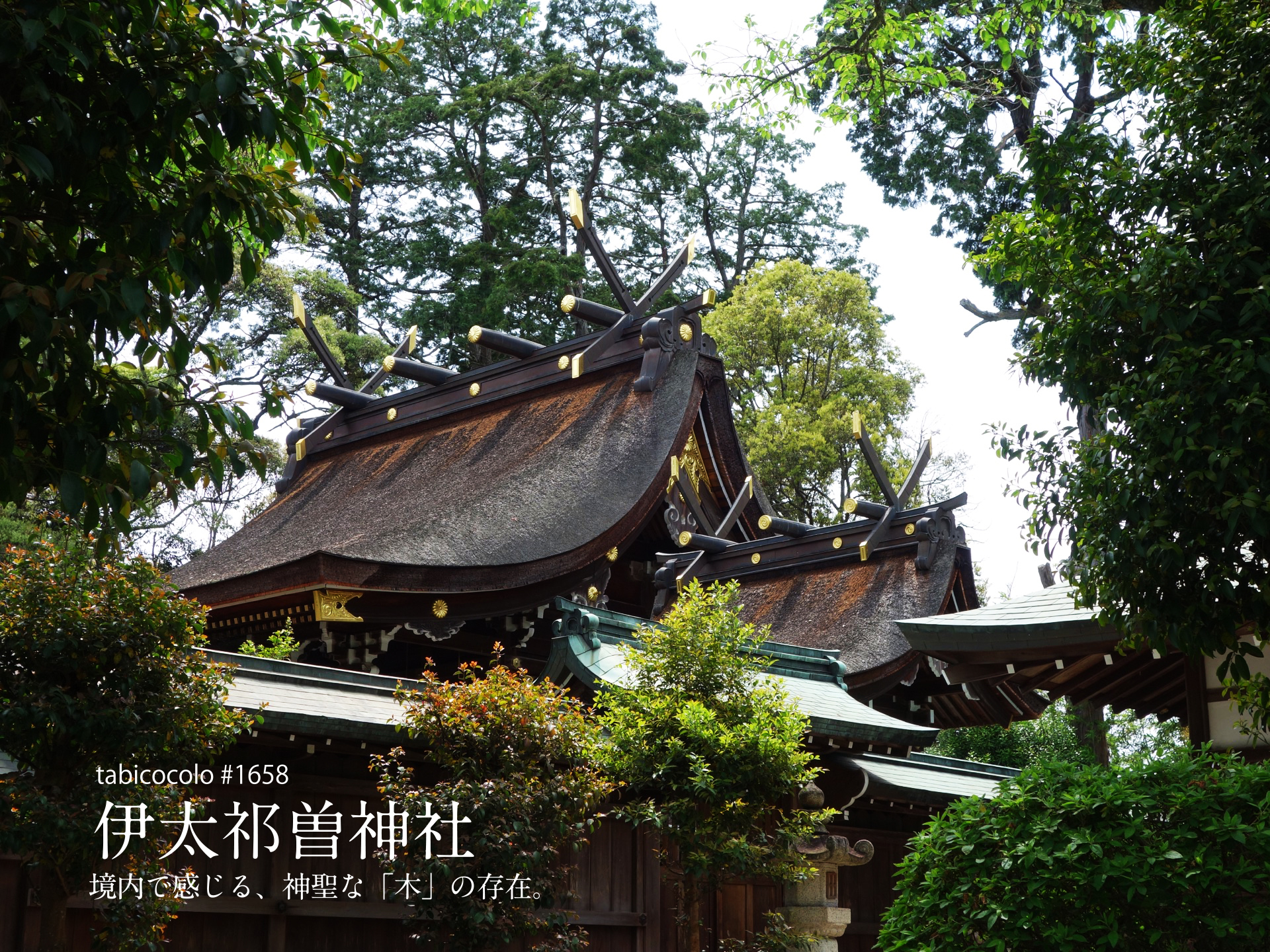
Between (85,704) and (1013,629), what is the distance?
21.5 ft

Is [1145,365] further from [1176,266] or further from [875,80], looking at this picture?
[875,80]

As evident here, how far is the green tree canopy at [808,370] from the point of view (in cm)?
2709

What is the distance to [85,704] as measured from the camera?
5680 millimetres

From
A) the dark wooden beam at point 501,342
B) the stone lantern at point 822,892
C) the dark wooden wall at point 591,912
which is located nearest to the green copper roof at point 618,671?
the stone lantern at point 822,892

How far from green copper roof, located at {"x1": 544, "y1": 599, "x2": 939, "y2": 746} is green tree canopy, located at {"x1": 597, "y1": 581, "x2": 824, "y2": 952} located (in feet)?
1.60

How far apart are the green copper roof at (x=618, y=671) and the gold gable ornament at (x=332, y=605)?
1.82 m

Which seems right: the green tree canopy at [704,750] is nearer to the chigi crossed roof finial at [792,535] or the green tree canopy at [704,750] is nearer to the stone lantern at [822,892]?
the stone lantern at [822,892]

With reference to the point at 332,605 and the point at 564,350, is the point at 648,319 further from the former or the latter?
the point at 332,605

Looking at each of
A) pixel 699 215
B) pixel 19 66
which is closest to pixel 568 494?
pixel 19 66

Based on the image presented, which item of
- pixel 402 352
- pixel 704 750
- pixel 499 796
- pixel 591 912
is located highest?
pixel 402 352

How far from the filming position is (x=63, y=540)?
6.39 m

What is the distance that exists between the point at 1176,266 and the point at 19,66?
505 centimetres

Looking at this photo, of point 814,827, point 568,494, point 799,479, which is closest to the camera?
point 814,827

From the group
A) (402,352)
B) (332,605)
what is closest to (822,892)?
(332,605)
